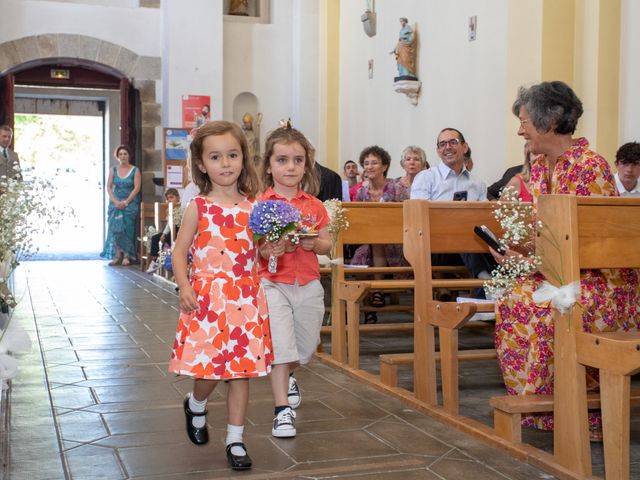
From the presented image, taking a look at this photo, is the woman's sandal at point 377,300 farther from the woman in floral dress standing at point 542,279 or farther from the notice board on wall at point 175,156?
the notice board on wall at point 175,156

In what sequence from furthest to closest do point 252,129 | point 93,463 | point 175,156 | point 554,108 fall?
point 252,129, point 175,156, point 554,108, point 93,463

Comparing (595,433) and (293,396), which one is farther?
(293,396)

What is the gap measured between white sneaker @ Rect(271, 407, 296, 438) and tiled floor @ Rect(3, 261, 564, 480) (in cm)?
3

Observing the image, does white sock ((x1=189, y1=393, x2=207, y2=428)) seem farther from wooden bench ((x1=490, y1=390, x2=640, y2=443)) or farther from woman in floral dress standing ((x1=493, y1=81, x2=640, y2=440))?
woman in floral dress standing ((x1=493, y1=81, x2=640, y2=440))

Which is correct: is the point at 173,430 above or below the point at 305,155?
below

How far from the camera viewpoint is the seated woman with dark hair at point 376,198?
22.2 ft

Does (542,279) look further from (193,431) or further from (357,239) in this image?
(357,239)

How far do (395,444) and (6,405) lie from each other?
1.75 metres

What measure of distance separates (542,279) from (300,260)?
965 millimetres

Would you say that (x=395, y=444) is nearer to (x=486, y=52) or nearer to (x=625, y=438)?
(x=625, y=438)

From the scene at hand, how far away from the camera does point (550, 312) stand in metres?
3.39

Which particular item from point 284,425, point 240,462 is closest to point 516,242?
point 284,425

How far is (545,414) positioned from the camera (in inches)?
141

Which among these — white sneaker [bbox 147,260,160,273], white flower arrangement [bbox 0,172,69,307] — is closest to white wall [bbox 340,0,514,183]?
white sneaker [bbox 147,260,160,273]
